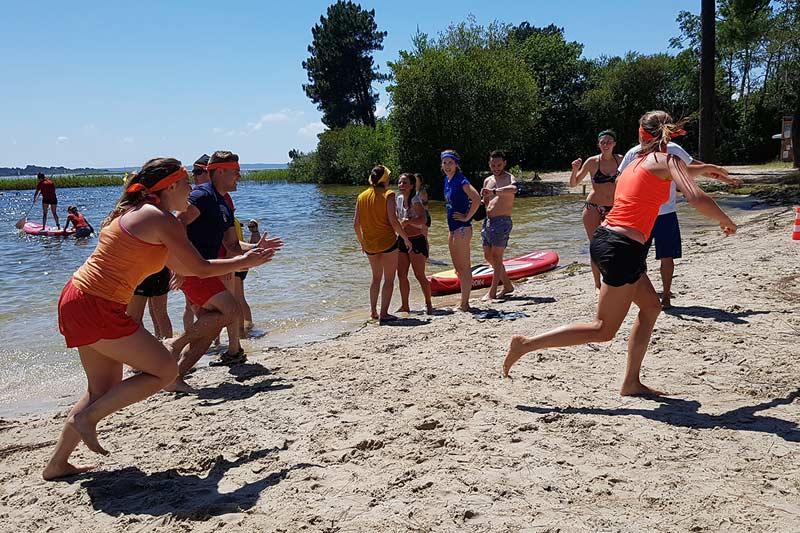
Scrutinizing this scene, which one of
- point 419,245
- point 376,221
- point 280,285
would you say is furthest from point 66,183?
point 376,221

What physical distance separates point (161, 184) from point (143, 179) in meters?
0.11

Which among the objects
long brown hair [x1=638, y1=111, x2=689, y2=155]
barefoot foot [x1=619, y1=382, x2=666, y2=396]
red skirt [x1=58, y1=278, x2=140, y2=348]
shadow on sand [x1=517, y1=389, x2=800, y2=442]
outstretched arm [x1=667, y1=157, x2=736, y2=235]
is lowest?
shadow on sand [x1=517, y1=389, x2=800, y2=442]

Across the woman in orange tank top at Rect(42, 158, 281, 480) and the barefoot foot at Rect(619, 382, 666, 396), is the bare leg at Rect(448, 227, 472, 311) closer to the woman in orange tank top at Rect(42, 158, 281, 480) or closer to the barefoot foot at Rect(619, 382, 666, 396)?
the barefoot foot at Rect(619, 382, 666, 396)

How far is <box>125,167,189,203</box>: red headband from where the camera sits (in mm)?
4230

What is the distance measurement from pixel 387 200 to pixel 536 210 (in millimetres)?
19003

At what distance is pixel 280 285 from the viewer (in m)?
13.1

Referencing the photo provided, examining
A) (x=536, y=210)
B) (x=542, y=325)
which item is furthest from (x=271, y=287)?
(x=536, y=210)

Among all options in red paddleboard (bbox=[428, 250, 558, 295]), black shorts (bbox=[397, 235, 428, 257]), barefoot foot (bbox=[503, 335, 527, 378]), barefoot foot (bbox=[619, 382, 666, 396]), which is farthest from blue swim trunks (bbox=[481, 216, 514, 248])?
barefoot foot (bbox=[619, 382, 666, 396])

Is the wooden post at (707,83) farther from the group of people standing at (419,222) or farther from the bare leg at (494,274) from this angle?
the group of people standing at (419,222)

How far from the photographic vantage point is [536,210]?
26.5 m

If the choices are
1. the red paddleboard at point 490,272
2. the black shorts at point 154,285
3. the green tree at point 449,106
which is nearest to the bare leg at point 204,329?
the black shorts at point 154,285

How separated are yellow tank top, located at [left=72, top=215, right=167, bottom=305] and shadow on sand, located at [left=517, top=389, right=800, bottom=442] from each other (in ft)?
8.85

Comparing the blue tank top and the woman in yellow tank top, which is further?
the blue tank top

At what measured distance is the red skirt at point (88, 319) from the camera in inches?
154
